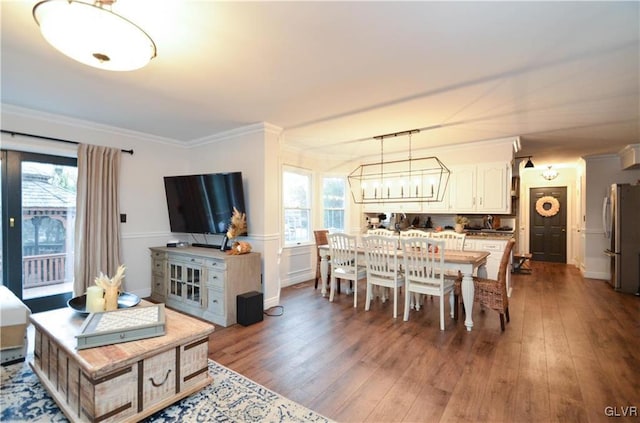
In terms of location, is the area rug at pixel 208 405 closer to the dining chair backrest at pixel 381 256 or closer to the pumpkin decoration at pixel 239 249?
the pumpkin decoration at pixel 239 249

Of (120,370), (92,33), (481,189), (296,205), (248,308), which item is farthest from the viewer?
(296,205)

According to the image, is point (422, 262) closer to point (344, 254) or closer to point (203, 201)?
point (344, 254)

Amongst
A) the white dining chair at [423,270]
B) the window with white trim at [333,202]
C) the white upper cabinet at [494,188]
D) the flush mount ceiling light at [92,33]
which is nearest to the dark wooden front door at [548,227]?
the white upper cabinet at [494,188]

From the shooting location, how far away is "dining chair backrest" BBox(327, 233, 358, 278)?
4.25 meters

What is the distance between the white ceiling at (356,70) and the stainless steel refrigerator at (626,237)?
1296mm

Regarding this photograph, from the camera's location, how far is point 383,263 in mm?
3885

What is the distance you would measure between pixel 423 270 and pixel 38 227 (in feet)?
15.6

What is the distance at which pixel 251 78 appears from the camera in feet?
8.84

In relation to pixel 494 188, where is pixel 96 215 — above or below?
below

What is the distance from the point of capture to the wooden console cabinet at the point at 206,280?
3.53m

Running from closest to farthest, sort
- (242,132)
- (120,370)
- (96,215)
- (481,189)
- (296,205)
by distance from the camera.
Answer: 1. (120,370)
2. (96,215)
3. (242,132)
4. (481,189)
5. (296,205)

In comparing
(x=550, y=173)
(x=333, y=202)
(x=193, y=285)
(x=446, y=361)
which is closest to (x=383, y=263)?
(x=446, y=361)

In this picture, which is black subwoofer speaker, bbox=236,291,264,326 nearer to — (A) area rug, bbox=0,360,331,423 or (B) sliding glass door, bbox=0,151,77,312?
(A) area rug, bbox=0,360,331,423

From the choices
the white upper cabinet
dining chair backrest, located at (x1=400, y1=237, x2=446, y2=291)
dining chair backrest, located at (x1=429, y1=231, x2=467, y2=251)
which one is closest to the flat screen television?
dining chair backrest, located at (x1=400, y1=237, x2=446, y2=291)
